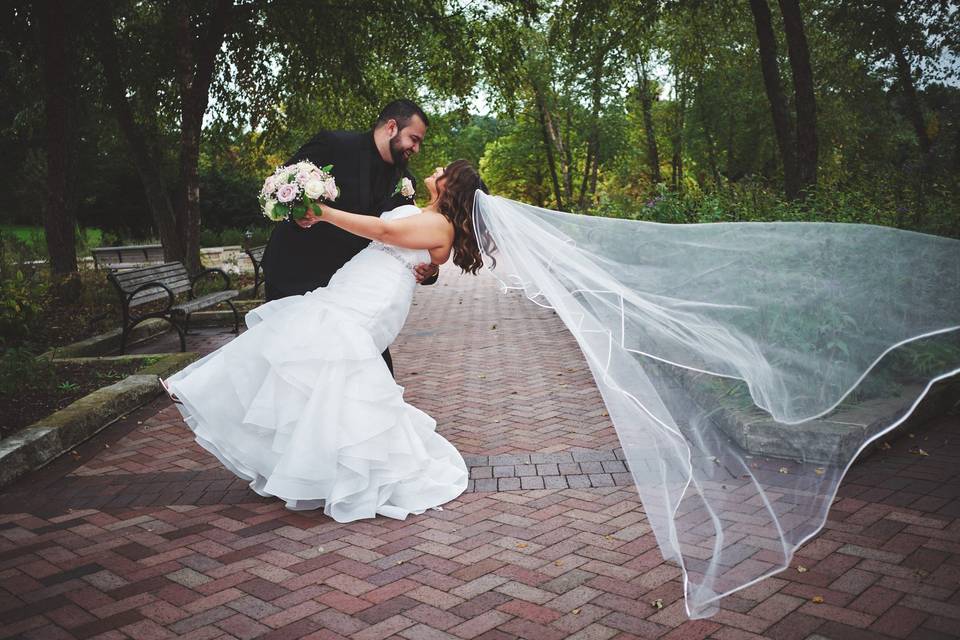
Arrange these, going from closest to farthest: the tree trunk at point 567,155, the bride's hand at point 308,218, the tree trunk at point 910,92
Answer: the bride's hand at point 308,218, the tree trunk at point 910,92, the tree trunk at point 567,155

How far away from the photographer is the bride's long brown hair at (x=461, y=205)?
4.46 metres

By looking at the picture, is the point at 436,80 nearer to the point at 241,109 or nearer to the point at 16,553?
the point at 241,109

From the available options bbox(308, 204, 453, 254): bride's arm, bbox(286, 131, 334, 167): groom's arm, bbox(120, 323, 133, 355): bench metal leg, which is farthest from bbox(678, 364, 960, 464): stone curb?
bbox(120, 323, 133, 355): bench metal leg

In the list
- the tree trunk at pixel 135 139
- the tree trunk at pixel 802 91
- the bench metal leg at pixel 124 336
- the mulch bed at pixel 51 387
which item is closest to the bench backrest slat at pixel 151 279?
the bench metal leg at pixel 124 336

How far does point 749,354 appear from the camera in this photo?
122 inches

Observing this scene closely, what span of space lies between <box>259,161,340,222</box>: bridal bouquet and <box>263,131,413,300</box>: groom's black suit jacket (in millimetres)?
533

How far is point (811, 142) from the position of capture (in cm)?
997

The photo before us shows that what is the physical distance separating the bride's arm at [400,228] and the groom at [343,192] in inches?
10.4

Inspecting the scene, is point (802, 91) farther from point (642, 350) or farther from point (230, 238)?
point (230, 238)

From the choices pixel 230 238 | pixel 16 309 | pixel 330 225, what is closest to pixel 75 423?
pixel 330 225

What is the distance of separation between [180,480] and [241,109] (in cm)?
1197

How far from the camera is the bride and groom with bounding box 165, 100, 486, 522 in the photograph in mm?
3988

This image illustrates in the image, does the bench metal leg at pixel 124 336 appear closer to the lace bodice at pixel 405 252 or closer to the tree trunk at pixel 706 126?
the lace bodice at pixel 405 252

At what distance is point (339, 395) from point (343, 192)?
4.57 feet
